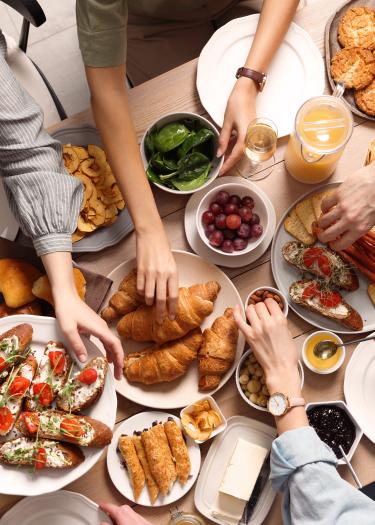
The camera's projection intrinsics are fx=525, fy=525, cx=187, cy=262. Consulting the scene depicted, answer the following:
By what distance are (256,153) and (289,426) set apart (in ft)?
2.70

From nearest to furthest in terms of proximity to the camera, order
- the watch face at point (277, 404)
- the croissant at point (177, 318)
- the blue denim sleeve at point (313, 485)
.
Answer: the blue denim sleeve at point (313, 485) < the watch face at point (277, 404) < the croissant at point (177, 318)

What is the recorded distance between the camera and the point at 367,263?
5.38 feet

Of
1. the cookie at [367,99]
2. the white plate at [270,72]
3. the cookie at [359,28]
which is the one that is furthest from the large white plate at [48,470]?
the cookie at [359,28]

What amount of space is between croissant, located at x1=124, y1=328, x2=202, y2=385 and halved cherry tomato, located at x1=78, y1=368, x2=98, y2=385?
183 millimetres

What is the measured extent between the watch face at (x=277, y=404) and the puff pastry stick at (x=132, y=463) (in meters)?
0.44

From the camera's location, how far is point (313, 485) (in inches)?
56.6

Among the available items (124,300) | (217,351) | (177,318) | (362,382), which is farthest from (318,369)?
(124,300)

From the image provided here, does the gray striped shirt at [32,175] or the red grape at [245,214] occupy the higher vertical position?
the gray striped shirt at [32,175]

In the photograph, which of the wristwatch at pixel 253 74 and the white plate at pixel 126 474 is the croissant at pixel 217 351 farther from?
the wristwatch at pixel 253 74

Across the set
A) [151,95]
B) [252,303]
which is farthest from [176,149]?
[252,303]

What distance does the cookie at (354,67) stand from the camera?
5.37ft

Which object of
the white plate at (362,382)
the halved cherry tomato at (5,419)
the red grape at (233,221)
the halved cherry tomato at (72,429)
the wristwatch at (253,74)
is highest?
the wristwatch at (253,74)

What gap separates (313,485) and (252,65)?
1.23m

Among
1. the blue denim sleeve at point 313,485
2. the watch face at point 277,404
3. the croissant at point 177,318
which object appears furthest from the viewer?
the croissant at point 177,318
